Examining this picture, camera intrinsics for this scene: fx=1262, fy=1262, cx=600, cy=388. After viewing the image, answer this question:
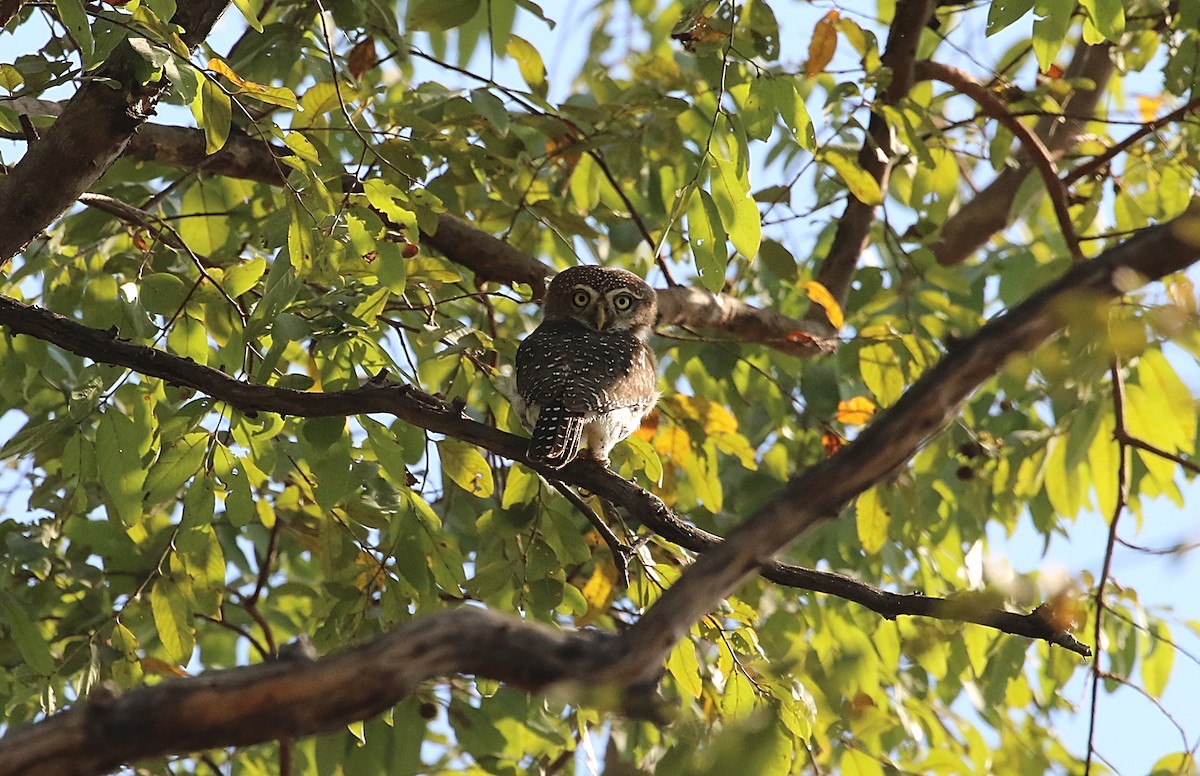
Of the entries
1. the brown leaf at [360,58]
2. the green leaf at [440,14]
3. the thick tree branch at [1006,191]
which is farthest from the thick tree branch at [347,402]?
the thick tree branch at [1006,191]

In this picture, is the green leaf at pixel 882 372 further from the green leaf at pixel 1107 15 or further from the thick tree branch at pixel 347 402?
the thick tree branch at pixel 347 402

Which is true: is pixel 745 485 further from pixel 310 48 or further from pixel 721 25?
pixel 310 48

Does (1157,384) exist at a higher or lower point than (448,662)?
higher

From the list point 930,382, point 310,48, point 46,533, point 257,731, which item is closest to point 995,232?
point 310,48

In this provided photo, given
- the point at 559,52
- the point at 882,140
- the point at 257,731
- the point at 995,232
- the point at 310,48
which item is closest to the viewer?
the point at 257,731

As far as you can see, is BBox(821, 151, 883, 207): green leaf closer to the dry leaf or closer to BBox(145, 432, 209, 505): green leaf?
the dry leaf

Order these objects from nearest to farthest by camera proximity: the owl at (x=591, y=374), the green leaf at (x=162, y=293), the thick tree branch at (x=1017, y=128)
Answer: the green leaf at (x=162, y=293) → the owl at (x=591, y=374) → the thick tree branch at (x=1017, y=128)

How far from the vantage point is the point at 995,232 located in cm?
634

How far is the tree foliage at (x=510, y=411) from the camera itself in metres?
1.57

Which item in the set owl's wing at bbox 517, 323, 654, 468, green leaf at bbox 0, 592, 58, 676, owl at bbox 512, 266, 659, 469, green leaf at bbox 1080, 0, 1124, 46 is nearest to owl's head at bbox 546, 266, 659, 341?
owl at bbox 512, 266, 659, 469

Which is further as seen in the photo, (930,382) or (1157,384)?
(1157,384)

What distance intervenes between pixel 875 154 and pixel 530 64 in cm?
141

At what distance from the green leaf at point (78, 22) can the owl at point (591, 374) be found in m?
1.40

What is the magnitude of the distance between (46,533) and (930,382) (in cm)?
301
